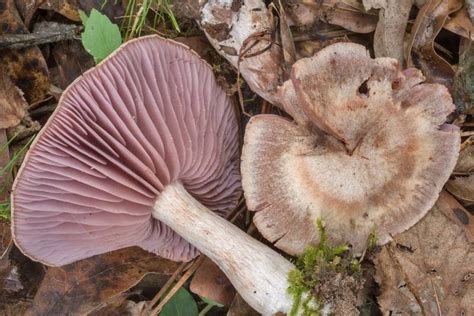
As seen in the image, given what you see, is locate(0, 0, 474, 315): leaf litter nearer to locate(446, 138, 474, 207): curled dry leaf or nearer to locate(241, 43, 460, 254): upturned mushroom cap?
locate(446, 138, 474, 207): curled dry leaf

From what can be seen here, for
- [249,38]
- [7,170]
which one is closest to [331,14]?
[249,38]

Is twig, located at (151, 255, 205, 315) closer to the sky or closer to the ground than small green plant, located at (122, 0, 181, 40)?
closer to the ground

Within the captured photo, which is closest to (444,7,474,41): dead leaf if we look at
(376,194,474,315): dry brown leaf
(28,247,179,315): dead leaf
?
(376,194,474,315): dry brown leaf

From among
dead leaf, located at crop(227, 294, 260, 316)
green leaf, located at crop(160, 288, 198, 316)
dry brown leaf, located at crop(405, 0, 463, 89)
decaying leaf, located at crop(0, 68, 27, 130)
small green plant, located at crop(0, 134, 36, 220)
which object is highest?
dry brown leaf, located at crop(405, 0, 463, 89)

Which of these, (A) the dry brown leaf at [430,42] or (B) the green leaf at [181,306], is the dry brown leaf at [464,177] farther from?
(B) the green leaf at [181,306]

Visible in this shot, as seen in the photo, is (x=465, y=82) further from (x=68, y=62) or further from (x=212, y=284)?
(x=68, y=62)

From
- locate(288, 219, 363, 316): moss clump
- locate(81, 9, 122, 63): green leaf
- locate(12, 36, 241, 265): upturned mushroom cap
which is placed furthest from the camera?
locate(81, 9, 122, 63): green leaf
